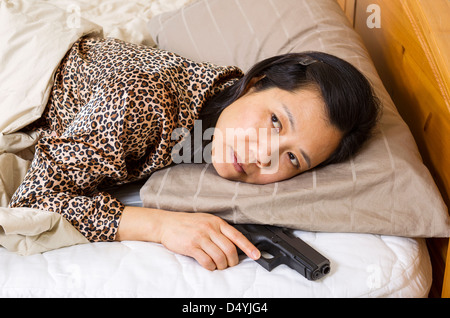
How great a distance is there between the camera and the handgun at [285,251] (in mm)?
841

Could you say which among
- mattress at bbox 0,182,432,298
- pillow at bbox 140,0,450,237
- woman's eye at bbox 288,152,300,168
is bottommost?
mattress at bbox 0,182,432,298

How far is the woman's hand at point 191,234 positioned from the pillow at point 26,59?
447 millimetres

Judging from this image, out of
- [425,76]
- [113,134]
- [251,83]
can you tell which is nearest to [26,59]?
[113,134]

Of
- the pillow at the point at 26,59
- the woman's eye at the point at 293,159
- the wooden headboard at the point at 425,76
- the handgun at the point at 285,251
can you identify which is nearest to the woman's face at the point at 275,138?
the woman's eye at the point at 293,159

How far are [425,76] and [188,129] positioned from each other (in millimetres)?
579

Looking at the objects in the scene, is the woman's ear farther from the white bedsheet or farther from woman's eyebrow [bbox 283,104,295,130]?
the white bedsheet

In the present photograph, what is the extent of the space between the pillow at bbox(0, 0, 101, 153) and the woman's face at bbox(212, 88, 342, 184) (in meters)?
0.55

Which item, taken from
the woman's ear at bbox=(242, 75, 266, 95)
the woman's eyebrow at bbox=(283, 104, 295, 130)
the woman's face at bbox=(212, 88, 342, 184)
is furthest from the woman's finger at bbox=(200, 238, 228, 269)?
the woman's ear at bbox=(242, 75, 266, 95)

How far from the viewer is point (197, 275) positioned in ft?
2.83

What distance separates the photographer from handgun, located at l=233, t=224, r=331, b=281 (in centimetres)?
84

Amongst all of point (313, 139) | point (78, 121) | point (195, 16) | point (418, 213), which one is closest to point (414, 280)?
point (418, 213)

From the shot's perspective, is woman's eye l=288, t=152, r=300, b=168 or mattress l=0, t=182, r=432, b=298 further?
woman's eye l=288, t=152, r=300, b=168

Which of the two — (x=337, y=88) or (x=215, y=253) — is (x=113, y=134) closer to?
(x=215, y=253)

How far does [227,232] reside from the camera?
935 millimetres
